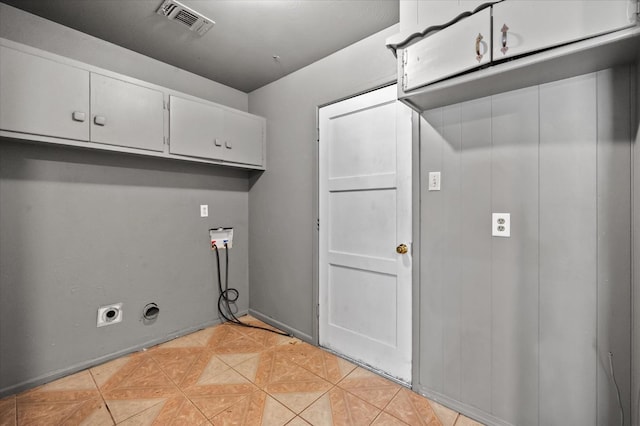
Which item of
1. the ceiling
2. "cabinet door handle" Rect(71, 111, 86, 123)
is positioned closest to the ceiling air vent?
the ceiling

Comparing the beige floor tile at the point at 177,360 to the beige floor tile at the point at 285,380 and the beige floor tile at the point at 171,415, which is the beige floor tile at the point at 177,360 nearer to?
the beige floor tile at the point at 171,415

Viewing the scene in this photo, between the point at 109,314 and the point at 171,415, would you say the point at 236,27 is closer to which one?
the point at 109,314

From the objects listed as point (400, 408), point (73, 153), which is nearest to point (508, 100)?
point (400, 408)

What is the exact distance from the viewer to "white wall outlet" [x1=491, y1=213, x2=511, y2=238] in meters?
1.53

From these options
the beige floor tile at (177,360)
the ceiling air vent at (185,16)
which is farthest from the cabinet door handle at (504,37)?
the beige floor tile at (177,360)

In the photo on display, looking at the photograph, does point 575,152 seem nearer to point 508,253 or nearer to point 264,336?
point 508,253

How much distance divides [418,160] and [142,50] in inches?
94.2

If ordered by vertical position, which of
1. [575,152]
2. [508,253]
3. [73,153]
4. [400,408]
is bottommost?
[400,408]

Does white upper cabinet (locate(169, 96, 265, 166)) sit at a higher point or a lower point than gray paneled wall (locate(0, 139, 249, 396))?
higher

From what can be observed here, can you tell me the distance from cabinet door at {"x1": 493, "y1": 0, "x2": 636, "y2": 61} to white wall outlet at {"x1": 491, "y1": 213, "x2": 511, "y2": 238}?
79 cm

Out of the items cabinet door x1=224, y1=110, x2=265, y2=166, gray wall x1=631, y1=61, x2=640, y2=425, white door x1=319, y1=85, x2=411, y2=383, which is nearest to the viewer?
gray wall x1=631, y1=61, x2=640, y2=425

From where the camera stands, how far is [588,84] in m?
1.32

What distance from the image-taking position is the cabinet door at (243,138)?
2676 millimetres

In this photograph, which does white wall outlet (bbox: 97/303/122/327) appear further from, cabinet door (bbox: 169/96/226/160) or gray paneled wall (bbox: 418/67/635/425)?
gray paneled wall (bbox: 418/67/635/425)
